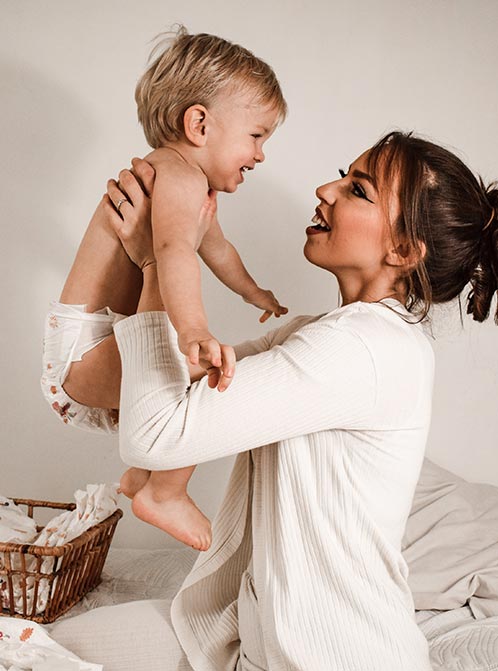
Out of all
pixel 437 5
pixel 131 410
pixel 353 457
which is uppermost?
pixel 437 5

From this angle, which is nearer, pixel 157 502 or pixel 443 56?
pixel 157 502

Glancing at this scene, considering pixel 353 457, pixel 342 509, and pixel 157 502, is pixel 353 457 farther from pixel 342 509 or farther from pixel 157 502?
pixel 157 502

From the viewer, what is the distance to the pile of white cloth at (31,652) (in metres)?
1.31

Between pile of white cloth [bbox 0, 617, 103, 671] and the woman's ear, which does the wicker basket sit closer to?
pile of white cloth [bbox 0, 617, 103, 671]

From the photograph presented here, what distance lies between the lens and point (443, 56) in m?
2.46

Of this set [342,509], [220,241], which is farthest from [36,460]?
[342,509]

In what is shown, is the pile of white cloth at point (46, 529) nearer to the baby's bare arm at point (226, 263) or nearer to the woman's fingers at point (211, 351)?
the baby's bare arm at point (226, 263)

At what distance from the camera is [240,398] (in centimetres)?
111

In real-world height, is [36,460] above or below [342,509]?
below

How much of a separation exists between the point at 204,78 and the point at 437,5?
131 centimetres

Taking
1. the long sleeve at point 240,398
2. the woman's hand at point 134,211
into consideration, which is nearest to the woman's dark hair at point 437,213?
the long sleeve at point 240,398

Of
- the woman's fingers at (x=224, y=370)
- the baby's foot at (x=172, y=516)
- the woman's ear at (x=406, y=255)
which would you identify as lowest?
the baby's foot at (x=172, y=516)

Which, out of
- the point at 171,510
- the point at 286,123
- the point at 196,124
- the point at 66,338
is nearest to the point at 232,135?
the point at 196,124

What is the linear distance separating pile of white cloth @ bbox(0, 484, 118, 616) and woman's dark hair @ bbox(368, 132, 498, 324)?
112cm
